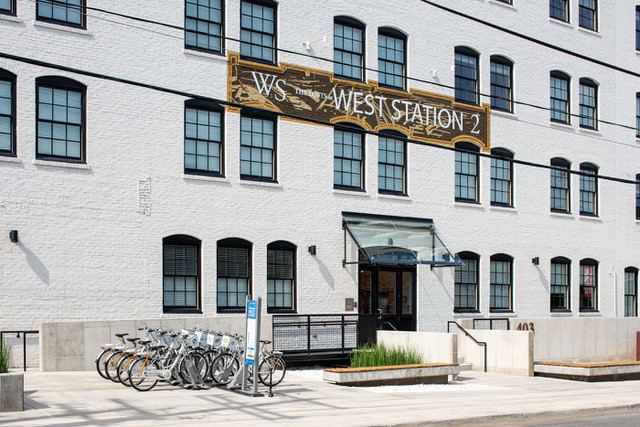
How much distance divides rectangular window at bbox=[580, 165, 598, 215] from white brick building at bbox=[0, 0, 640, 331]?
77 mm

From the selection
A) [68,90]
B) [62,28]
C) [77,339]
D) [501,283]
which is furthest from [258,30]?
[501,283]

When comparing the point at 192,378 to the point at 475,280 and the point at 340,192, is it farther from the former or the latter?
the point at 475,280

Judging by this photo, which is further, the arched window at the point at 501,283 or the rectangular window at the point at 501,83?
the rectangular window at the point at 501,83

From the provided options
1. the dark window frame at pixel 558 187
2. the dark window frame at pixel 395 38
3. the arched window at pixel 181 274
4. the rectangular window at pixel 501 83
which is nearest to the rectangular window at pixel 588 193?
the dark window frame at pixel 558 187

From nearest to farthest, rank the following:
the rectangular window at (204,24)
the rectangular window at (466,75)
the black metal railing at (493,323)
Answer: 1. the rectangular window at (204,24)
2. the black metal railing at (493,323)
3. the rectangular window at (466,75)

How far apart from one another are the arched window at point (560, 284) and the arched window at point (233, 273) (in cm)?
1277

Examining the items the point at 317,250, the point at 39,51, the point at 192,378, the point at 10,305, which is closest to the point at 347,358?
the point at 317,250

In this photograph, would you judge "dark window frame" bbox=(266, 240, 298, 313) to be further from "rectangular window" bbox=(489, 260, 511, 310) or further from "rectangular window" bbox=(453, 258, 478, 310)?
"rectangular window" bbox=(489, 260, 511, 310)

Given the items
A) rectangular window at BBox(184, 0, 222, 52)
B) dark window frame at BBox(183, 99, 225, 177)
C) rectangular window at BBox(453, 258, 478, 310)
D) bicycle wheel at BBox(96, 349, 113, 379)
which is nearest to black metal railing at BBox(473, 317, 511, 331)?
rectangular window at BBox(453, 258, 478, 310)

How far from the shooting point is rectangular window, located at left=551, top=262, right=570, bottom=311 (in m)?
28.5

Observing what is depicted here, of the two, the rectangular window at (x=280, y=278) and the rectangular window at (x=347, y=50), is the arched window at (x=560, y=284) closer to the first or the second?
the rectangular window at (x=347, y=50)

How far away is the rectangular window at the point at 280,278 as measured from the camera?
2155 centimetres

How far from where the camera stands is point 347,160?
77.0 feet

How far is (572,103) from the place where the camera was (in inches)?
1166
